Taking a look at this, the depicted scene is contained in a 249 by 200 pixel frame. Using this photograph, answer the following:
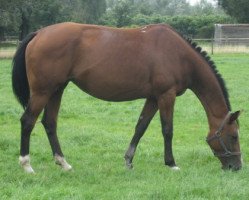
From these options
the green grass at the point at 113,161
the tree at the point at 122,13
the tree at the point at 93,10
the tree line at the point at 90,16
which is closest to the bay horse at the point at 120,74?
the green grass at the point at 113,161

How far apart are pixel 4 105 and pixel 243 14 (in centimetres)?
4290

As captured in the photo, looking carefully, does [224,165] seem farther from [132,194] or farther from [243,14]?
[243,14]

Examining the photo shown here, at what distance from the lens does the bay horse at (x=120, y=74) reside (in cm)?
639

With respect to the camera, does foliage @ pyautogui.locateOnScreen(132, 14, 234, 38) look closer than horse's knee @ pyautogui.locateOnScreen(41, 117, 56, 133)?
No

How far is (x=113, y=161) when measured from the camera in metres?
7.38

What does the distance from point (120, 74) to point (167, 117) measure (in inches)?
35.8

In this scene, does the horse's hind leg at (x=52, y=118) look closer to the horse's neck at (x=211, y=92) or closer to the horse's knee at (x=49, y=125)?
the horse's knee at (x=49, y=125)

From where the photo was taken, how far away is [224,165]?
6805 mm

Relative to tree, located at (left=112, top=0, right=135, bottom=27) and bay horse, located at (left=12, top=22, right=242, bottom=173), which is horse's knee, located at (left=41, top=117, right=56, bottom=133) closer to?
bay horse, located at (left=12, top=22, right=242, bottom=173)

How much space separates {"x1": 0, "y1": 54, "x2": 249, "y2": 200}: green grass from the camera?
5434mm

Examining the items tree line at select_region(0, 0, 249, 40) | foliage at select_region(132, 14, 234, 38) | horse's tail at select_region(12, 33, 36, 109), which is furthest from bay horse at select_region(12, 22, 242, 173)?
foliage at select_region(132, 14, 234, 38)

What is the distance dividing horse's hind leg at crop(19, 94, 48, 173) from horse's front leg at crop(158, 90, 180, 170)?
1613mm

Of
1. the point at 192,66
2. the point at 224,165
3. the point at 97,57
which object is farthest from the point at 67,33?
the point at 224,165

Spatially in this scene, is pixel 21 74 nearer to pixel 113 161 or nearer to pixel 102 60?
pixel 102 60
